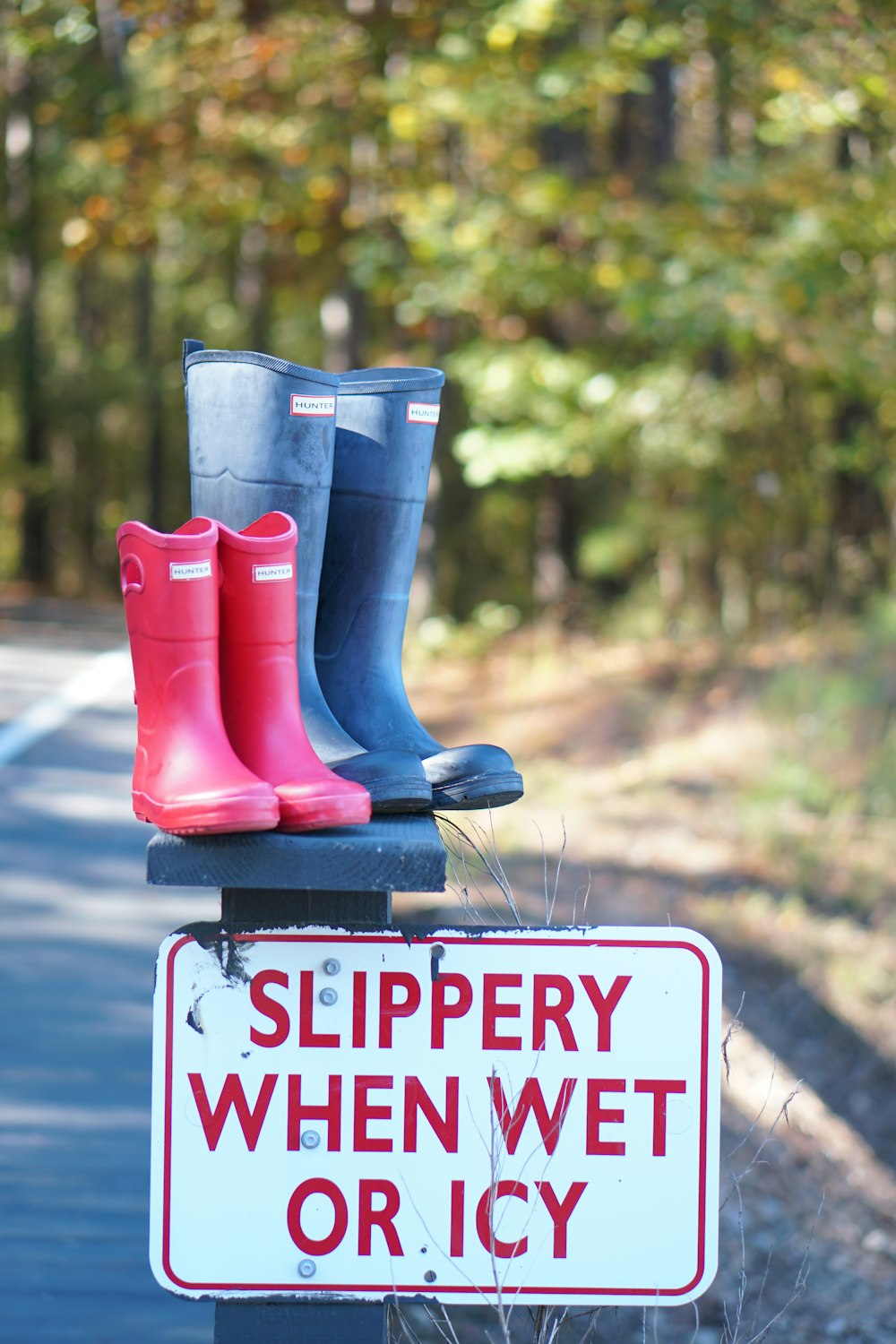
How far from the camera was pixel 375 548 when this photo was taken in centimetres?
216

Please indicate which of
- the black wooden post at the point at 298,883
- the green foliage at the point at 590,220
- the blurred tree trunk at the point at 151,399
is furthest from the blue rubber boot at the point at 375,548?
the blurred tree trunk at the point at 151,399

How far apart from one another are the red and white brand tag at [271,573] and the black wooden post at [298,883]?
0.29 metres

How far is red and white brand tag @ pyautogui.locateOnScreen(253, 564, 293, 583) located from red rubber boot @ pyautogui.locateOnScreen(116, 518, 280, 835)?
5 centimetres

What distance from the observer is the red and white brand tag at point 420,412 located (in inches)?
83.0

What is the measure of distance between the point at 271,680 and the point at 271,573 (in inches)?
5.5

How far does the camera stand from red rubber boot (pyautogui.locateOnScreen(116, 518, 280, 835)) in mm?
1682

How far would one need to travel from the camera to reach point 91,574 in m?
38.3

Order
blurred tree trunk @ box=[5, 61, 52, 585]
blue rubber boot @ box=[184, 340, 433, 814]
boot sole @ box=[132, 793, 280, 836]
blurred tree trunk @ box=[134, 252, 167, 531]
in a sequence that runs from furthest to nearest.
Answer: blurred tree trunk @ box=[134, 252, 167, 531] → blurred tree trunk @ box=[5, 61, 52, 585] → blue rubber boot @ box=[184, 340, 433, 814] → boot sole @ box=[132, 793, 280, 836]

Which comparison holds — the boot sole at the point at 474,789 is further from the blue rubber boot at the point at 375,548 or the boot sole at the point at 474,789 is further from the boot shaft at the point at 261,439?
the boot shaft at the point at 261,439

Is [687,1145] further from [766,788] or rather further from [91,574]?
[91,574]

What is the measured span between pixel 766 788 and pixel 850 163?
4.03m

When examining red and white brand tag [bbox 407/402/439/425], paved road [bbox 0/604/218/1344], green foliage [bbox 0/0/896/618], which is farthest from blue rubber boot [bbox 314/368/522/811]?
green foliage [bbox 0/0/896/618]

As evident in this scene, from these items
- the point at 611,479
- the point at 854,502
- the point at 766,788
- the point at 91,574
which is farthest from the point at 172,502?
the point at 766,788

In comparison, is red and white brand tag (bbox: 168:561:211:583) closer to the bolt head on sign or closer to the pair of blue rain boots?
the pair of blue rain boots
